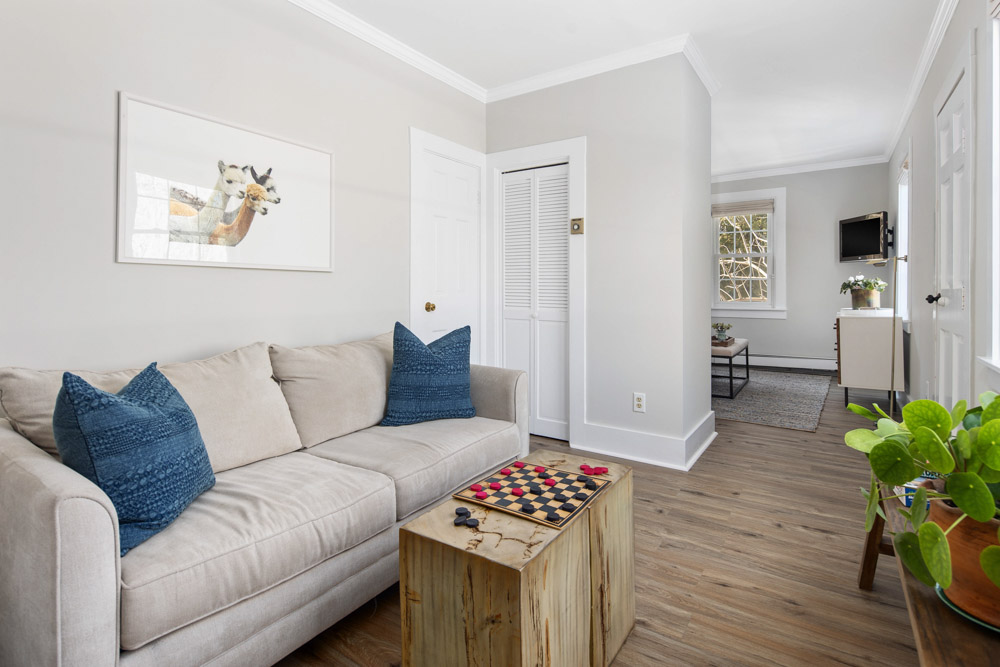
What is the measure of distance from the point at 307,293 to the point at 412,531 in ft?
5.45

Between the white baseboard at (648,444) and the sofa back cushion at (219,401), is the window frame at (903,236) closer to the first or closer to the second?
the white baseboard at (648,444)

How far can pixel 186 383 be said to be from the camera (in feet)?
5.75

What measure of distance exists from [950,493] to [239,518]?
1.49 m

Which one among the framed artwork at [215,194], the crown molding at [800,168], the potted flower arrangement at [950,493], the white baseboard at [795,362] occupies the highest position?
the crown molding at [800,168]

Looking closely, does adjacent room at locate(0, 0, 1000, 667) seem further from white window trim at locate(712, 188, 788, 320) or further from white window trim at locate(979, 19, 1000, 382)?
white window trim at locate(712, 188, 788, 320)

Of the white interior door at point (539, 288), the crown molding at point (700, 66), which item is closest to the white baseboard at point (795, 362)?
the crown molding at point (700, 66)

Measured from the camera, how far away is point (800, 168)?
6.56m

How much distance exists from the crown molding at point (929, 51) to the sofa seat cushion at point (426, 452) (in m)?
3.18

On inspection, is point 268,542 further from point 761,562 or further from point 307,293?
point 761,562

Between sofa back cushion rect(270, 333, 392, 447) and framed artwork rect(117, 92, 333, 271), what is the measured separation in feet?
1.62

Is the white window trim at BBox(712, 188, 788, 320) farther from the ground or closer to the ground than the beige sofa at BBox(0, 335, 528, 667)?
farther from the ground

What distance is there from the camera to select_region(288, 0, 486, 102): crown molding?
8.44 ft

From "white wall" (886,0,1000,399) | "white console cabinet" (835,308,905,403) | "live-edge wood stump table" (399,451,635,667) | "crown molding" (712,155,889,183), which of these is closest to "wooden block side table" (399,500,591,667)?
"live-edge wood stump table" (399,451,635,667)

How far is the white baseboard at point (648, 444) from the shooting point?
312 centimetres
